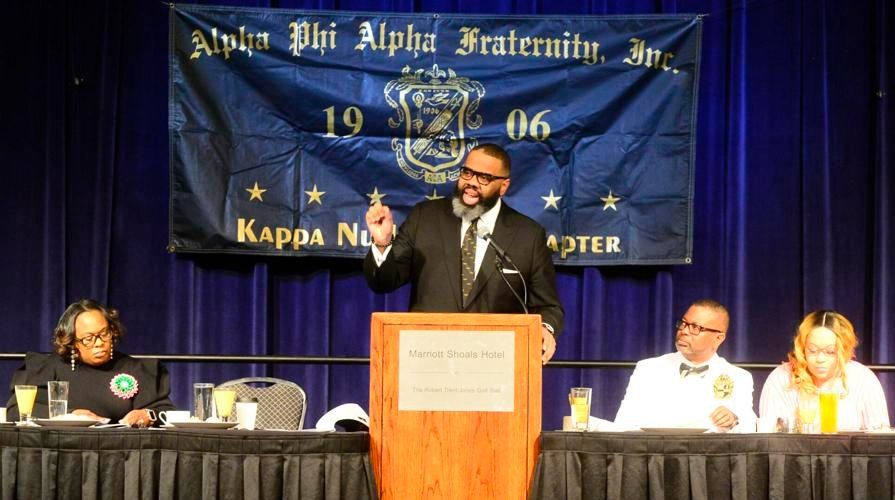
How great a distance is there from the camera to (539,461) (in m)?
3.13

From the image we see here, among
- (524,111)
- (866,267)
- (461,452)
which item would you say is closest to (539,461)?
(461,452)

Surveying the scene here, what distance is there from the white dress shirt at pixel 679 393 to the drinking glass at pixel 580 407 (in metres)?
1.03

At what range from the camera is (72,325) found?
4.38m

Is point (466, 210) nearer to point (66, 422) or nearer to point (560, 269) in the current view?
Result: point (66, 422)

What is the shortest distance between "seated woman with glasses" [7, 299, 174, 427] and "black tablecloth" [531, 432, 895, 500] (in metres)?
1.83

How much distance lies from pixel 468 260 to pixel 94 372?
141 cm

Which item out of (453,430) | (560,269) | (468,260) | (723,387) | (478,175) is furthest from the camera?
(560,269)

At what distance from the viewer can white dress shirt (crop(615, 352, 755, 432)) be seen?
4660 mm

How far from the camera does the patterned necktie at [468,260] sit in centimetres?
420

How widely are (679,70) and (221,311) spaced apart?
8.05 feet

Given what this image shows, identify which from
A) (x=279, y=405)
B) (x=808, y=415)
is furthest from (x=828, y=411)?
(x=279, y=405)

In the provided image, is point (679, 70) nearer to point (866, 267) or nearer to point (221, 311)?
point (866, 267)

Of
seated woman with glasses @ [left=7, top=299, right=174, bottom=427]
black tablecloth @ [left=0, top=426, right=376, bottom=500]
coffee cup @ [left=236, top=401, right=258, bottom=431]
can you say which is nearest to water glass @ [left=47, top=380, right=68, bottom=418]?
black tablecloth @ [left=0, top=426, right=376, bottom=500]

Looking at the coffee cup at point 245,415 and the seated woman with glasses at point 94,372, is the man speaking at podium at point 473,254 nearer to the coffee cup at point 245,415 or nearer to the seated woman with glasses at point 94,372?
the coffee cup at point 245,415
